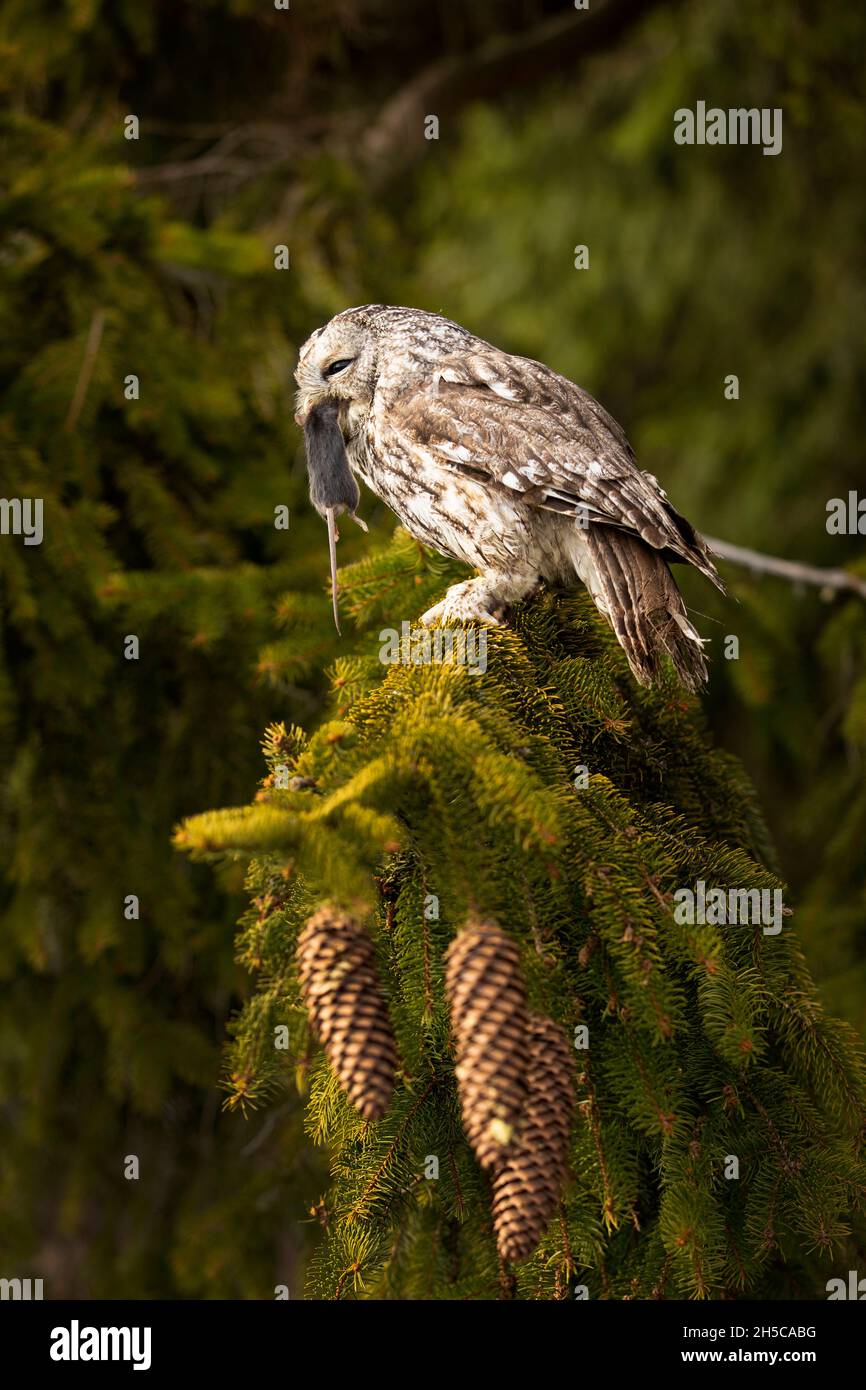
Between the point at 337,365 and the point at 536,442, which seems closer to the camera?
the point at 536,442

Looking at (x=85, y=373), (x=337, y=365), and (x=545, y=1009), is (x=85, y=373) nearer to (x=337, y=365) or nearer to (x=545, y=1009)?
(x=337, y=365)

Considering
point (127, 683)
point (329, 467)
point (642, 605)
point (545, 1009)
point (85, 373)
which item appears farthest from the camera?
point (127, 683)

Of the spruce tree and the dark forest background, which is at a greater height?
the dark forest background

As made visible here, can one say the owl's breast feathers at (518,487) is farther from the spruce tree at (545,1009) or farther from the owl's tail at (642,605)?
the spruce tree at (545,1009)

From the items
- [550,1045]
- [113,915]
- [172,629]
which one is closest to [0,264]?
[172,629]

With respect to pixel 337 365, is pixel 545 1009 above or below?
below

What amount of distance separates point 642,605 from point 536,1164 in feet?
3.43

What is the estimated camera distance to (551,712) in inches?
82.6

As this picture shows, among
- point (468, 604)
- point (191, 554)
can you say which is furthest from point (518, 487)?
point (191, 554)

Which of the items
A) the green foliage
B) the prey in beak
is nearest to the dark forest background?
the green foliage

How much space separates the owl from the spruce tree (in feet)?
0.88

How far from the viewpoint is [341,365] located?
8.49 feet

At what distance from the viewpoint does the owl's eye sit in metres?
2.57

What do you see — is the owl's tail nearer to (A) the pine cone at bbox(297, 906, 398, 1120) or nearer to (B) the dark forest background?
(B) the dark forest background
